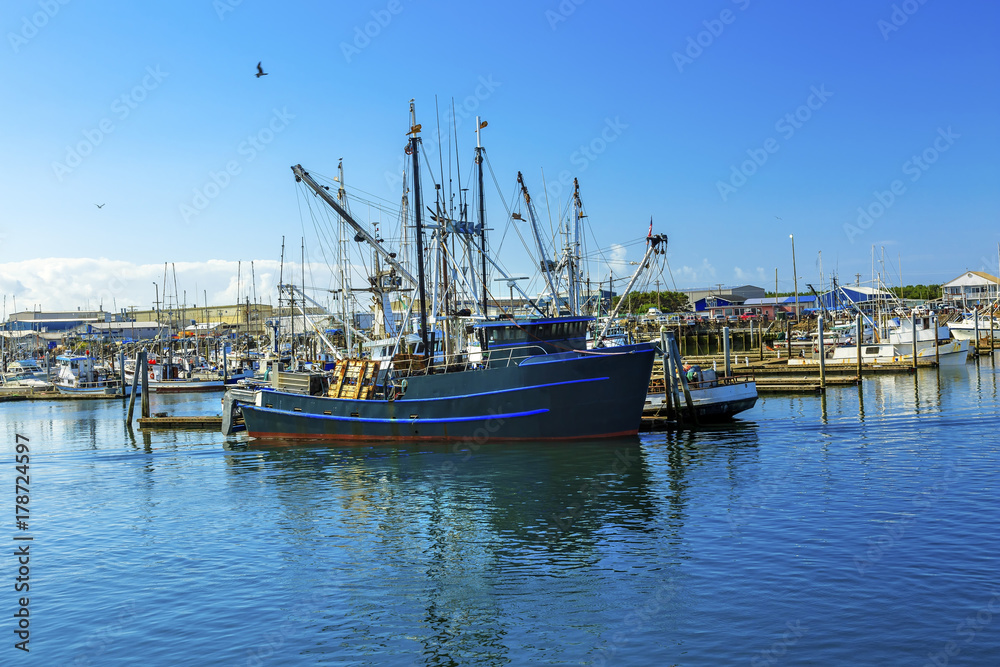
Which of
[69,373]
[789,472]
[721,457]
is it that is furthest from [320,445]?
[69,373]

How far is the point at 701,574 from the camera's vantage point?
43.3 feet

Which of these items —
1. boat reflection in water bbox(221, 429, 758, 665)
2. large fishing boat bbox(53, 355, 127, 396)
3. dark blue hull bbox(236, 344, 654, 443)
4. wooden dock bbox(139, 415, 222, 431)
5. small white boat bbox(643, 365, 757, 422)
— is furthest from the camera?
large fishing boat bbox(53, 355, 127, 396)

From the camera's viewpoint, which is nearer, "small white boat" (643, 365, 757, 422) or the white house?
"small white boat" (643, 365, 757, 422)

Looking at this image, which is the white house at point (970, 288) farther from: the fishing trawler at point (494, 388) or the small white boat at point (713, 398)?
the fishing trawler at point (494, 388)

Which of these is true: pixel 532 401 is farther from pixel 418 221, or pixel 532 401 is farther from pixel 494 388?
→ pixel 418 221

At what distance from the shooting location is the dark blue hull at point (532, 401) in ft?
87.0

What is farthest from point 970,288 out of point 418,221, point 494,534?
point 494,534

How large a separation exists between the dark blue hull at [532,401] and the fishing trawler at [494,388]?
35mm

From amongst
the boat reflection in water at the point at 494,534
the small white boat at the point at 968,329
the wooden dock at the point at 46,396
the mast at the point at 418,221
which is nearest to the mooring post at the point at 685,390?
the boat reflection in water at the point at 494,534

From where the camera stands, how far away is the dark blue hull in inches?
1045

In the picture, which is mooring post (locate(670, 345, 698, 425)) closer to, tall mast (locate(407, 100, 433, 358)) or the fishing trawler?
the fishing trawler

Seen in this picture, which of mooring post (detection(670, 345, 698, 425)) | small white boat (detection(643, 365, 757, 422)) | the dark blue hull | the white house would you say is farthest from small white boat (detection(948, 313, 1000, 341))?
the dark blue hull

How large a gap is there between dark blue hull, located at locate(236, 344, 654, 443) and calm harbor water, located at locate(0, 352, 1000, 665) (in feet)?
3.12

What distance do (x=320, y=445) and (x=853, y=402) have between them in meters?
26.0
